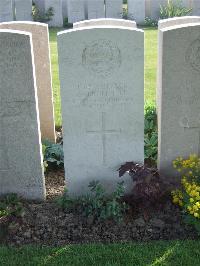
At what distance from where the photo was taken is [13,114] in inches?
189

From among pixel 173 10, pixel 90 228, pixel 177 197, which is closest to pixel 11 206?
pixel 90 228

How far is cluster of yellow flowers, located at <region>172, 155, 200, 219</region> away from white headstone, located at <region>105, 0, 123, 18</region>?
36.0 ft

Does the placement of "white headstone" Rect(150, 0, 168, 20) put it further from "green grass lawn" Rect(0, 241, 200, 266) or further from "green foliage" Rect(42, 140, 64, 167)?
"green grass lawn" Rect(0, 241, 200, 266)

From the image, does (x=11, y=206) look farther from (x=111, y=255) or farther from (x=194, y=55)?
(x=194, y=55)

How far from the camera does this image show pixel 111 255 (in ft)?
14.1

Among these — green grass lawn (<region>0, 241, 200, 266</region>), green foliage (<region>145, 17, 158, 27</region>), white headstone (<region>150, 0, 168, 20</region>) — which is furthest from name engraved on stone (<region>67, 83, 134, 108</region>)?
white headstone (<region>150, 0, 168, 20</region>)

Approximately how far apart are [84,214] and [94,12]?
11585 millimetres

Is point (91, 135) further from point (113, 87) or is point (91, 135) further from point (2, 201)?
point (2, 201)

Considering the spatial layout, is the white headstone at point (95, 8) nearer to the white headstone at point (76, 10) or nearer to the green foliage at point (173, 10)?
the white headstone at point (76, 10)

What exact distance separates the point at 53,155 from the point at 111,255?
2.05 metres

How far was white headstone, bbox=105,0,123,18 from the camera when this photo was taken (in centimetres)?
1512

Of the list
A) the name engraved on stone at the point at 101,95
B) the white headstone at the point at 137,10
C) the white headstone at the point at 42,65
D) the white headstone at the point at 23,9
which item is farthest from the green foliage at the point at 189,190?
the white headstone at the point at 23,9

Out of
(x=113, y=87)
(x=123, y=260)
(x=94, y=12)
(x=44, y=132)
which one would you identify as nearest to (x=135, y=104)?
(x=113, y=87)

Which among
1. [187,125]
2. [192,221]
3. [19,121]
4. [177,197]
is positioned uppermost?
[19,121]
